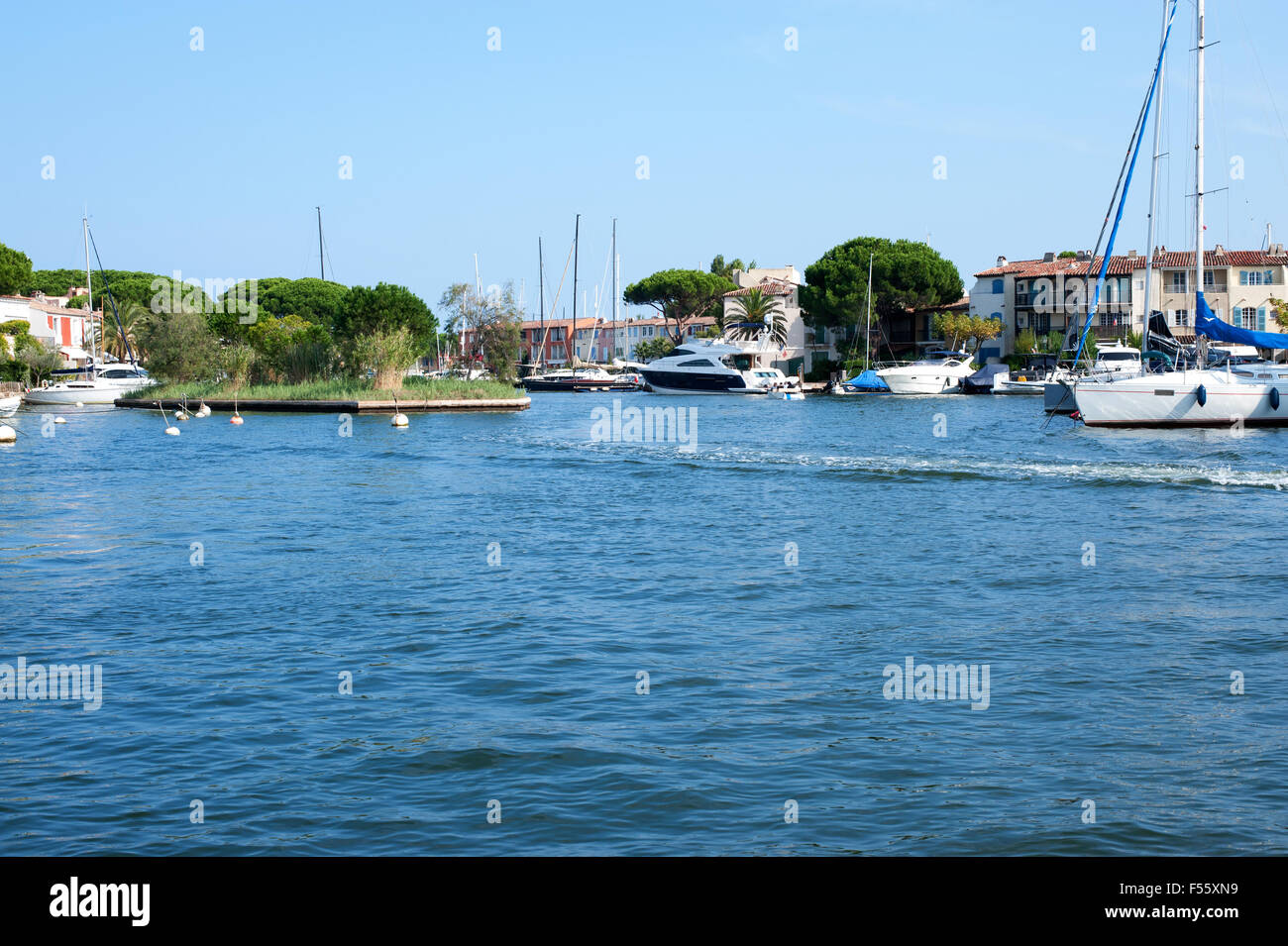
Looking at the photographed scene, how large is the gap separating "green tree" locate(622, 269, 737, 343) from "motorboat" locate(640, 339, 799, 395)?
32687 millimetres

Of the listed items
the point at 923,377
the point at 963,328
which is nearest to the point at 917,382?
the point at 923,377

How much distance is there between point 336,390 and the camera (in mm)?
63531

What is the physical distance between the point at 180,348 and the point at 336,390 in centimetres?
1267

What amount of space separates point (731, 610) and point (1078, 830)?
22.9 feet

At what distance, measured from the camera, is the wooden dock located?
6122 cm

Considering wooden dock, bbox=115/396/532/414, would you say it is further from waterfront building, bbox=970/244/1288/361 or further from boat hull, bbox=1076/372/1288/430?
waterfront building, bbox=970/244/1288/361

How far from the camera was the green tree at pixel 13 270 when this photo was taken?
8869 cm

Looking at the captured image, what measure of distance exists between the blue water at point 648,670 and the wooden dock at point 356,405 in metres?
34.8

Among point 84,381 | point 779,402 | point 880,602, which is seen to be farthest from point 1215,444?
point 84,381

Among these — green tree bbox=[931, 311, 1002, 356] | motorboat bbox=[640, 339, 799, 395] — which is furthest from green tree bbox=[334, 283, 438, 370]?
green tree bbox=[931, 311, 1002, 356]

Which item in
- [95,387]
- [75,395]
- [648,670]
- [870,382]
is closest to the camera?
[648,670]

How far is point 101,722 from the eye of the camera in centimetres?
952

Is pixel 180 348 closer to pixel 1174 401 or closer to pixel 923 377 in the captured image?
pixel 923 377

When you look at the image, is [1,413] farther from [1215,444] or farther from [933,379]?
[933,379]
